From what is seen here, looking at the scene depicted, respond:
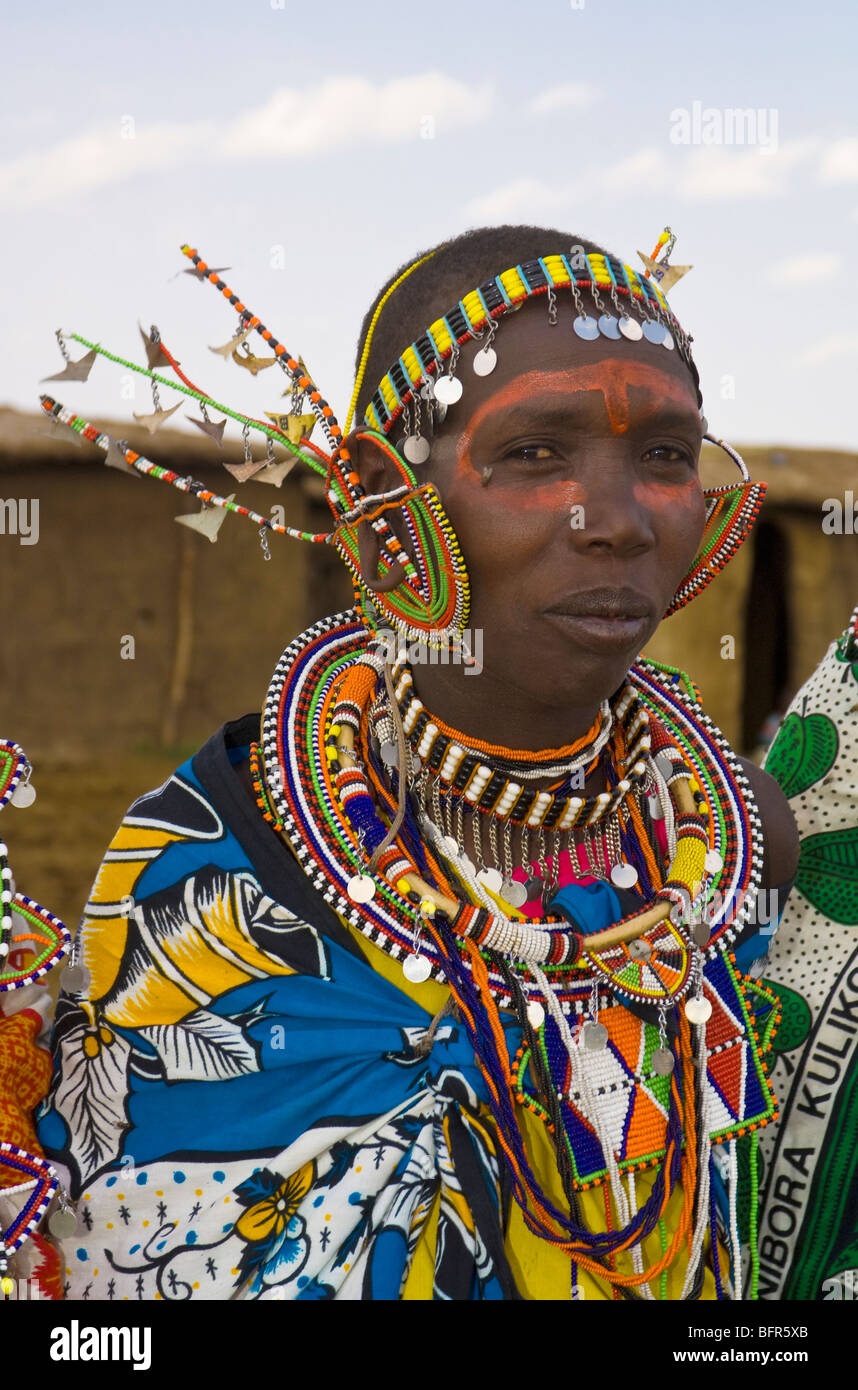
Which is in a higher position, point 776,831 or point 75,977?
point 776,831

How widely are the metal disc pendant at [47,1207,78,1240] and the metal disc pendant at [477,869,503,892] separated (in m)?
0.75

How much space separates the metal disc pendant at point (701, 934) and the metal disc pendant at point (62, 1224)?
99 cm

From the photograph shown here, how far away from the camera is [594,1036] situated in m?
2.11

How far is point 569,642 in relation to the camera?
2029 mm

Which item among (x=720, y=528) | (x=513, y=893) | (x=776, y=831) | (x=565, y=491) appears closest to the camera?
(x=565, y=491)

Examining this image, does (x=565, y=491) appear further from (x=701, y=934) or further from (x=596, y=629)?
(x=701, y=934)

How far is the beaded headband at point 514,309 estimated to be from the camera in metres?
2.03

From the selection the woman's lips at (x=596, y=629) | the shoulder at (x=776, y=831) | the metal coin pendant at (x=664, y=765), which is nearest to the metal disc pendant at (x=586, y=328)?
the woman's lips at (x=596, y=629)

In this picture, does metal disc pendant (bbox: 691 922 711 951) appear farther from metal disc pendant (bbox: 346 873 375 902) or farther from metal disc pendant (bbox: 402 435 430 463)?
metal disc pendant (bbox: 402 435 430 463)

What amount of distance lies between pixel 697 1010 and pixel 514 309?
1065mm

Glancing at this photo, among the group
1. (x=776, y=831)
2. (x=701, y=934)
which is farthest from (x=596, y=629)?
(x=776, y=831)

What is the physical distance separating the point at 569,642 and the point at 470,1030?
0.58 metres

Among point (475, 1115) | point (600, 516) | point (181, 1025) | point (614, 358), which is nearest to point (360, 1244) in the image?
point (475, 1115)

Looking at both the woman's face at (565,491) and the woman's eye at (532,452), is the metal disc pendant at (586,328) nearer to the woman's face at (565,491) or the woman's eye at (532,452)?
the woman's face at (565,491)
